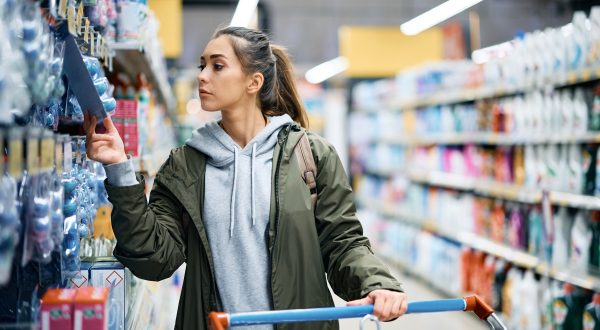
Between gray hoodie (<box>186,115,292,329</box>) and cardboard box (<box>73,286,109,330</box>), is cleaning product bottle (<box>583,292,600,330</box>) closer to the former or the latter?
gray hoodie (<box>186,115,292,329</box>)

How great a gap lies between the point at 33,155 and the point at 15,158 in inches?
3.6

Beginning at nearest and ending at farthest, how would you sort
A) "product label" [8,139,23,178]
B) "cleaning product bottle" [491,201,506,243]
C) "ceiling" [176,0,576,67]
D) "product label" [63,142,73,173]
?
"product label" [8,139,23,178]
"product label" [63,142,73,173]
"cleaning product bottle" [491,201,506,243]
"ceiling" [176,0,576,67]

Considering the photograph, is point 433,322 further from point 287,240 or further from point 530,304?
point 287,240

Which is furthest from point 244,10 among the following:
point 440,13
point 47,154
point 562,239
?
point 47,154

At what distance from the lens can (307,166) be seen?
221cm

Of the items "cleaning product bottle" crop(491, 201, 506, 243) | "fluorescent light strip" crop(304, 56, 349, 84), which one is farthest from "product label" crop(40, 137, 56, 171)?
"fluorescent light strip" crop(304, 56, 349, 84)

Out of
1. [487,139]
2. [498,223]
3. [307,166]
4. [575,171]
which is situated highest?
[487,139]

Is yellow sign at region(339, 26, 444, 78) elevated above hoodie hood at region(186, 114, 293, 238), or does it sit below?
above

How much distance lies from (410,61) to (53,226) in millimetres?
12522

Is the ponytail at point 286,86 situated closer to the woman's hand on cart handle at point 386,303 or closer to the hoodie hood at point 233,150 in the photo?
the hoodie hood at point 233,150

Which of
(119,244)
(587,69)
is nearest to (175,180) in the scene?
(119,244)

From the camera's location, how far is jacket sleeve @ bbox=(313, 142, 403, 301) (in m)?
2.14

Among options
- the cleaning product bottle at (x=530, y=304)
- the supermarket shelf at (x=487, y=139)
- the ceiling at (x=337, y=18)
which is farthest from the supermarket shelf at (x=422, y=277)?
the ceiling at (x=337, y=18)

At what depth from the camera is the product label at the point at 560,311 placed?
4809mm
